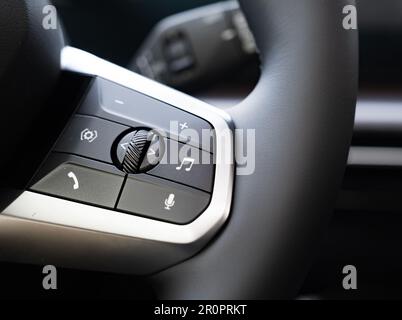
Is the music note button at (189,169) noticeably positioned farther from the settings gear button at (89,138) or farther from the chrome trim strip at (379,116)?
the chrome trim strip at (379,116)

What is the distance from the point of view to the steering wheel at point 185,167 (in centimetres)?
69

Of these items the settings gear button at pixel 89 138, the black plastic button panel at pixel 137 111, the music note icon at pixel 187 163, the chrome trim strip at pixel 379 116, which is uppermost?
the chrome trim strip at pixel 379 116

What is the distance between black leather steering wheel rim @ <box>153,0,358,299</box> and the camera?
2.25 ft

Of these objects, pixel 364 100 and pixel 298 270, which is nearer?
pixel 298 270

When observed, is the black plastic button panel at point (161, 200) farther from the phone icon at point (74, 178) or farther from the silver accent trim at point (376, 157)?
the silver accent trim at point (376, 157)

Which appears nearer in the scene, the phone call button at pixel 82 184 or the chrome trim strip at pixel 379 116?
the phone call button at pixel 82 184

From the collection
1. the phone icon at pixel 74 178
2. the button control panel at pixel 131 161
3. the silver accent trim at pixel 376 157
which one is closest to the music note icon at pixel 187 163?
the button control panel at pixel 131 161

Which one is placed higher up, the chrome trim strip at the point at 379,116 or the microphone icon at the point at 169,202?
the chrome trim strip at the point at 379,116

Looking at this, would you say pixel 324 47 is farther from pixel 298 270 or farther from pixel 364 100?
pixel 364 100

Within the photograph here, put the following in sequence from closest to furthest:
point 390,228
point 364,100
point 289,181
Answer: point 289,181
point 390,228
point 364,100

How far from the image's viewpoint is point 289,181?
2.25 ft
